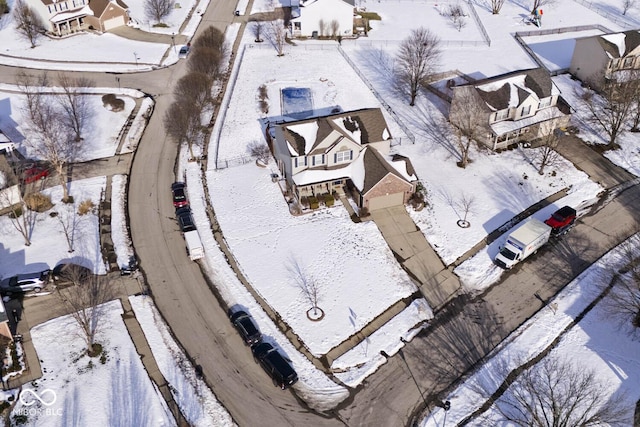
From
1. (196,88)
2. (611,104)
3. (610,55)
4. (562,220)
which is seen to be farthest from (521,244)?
(196,88)

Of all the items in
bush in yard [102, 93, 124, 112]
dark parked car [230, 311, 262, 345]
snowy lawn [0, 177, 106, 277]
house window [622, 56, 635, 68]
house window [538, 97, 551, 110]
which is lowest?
dark parked car [230, 311, 262, 345]

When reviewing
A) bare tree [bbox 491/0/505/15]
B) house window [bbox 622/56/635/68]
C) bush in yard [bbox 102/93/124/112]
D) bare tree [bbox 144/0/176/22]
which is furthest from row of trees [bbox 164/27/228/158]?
house window [bbox 622/56/635/68]

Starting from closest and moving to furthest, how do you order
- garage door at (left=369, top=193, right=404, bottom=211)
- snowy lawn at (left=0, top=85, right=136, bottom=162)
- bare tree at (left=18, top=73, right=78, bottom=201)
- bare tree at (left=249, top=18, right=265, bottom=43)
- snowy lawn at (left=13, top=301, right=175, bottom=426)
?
snowy lawn at (left=13, top=301, right=175, bottom=426) → garage door at (left=369, top=193, right=404, bottom=211) → bare tree at (left=18, top=73, right=78, bottom=201) → snowy lawn at (left=0, top=85, right=136, bottom=162) → bare tree at (left=249, top=18, right=265, bottom=43)

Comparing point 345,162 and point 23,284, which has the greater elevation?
point 345,162

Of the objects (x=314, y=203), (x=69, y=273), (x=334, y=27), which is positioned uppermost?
(x=334, y=27)

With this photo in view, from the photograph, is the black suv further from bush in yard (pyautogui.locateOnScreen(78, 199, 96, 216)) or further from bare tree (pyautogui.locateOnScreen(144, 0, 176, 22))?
bare tree (pyautogui.locateOnScreen(144, 0, 176, 22))

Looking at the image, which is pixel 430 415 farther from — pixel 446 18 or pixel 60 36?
pixel 60 36

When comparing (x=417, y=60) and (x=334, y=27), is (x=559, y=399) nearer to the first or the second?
(x=417, y=60)
